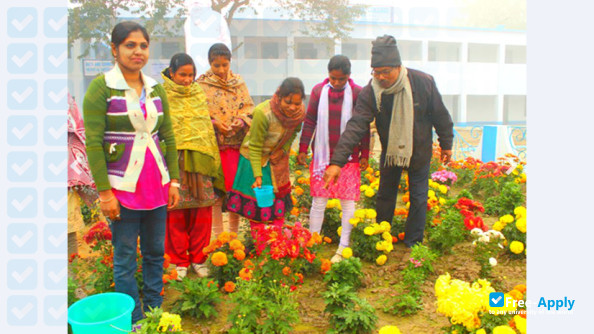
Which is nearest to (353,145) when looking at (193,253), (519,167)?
(193,253)

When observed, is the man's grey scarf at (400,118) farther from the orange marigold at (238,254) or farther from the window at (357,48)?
the window at (357,48)

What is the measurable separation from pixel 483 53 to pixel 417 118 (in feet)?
75.1

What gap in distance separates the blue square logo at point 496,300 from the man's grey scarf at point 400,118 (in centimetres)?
155

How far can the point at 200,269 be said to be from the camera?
345 cm

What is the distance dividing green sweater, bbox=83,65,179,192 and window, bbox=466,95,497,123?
24.1 meters

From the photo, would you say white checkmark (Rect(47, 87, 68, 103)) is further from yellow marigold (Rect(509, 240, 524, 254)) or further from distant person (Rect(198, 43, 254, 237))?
yellow marigold (Rect(509, 240, 524, 254))

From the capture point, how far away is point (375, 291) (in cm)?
322

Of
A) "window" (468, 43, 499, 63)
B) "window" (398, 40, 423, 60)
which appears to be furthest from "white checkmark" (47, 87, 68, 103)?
"window" (468, 43, 499, 63)

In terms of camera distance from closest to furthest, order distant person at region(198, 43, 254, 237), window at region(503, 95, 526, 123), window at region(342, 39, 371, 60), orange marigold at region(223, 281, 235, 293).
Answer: orange marigold at region(223, 281, 235, 293)
distant person at region(198, 43, 254, 237)
window at region(342, 39, 371, 60)
window at region(503, 95, 526, 123)

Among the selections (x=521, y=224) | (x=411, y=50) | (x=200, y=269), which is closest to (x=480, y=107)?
(x=411, y=50)

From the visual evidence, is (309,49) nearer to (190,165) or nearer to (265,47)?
(265,47)

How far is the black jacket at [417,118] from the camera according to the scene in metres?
3.46

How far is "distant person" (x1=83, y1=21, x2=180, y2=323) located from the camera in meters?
2.30

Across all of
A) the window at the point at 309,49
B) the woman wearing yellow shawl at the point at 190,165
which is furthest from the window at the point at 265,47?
the woman wearing yellow shawl at the point at 190,165
